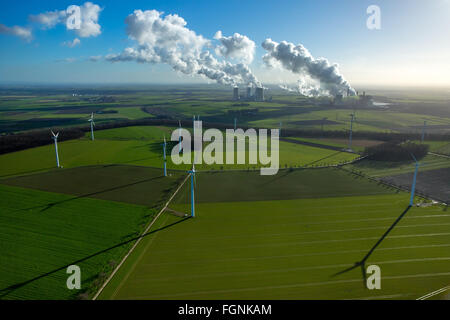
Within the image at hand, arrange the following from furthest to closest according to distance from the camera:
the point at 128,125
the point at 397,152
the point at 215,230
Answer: the point at 128,125 < the point at 397,152 < the point at 215,230

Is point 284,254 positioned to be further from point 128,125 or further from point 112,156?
point 128,125

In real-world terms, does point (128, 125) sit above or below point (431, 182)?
above

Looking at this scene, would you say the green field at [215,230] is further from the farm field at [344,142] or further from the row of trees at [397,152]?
the farm field at [344,142]

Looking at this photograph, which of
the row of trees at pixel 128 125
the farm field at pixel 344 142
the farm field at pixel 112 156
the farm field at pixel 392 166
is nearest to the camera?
the farm field at pixel 392 166

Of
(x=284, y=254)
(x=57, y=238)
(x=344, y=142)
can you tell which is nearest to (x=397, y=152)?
(x=344, y=142)

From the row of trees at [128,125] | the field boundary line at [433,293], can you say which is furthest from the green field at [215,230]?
the row of trees at [128,125]
